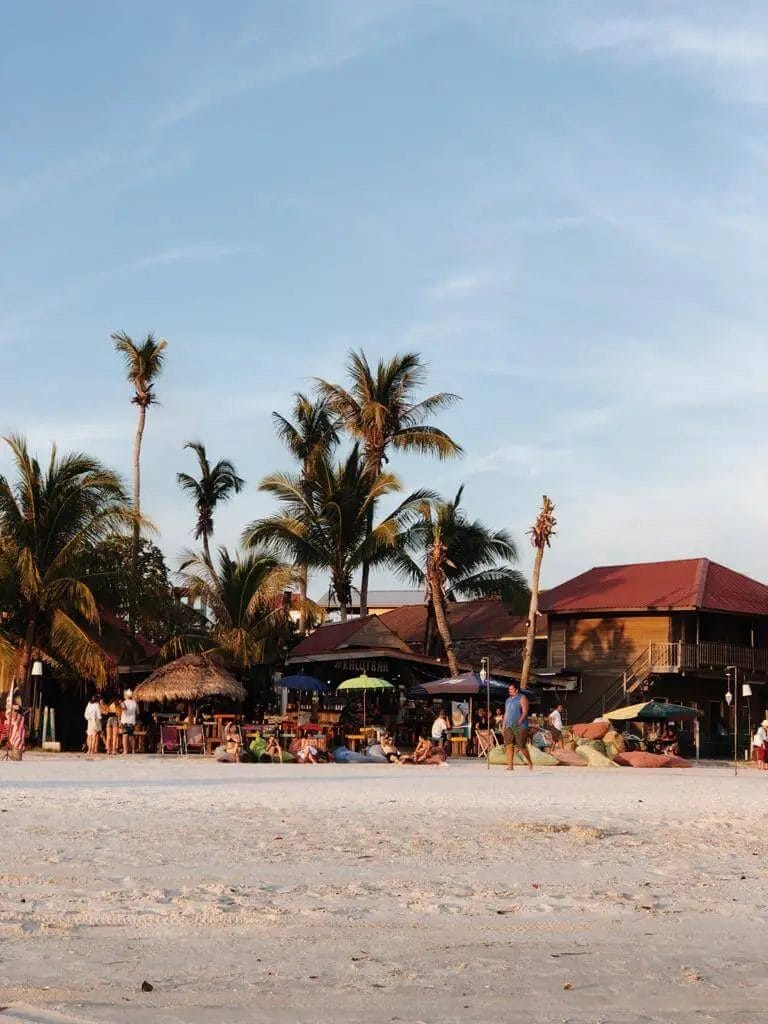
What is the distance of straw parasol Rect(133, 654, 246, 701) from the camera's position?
2977 cm

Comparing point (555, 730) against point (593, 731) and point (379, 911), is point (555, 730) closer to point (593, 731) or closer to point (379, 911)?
point (593, 731)

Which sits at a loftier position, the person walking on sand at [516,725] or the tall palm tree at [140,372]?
the tall palm tree at [140,372]

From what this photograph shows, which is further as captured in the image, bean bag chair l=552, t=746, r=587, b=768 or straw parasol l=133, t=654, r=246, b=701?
straw parasol l=133, t=654, r=246, b=701

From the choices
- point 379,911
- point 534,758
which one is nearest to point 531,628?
point 534,758

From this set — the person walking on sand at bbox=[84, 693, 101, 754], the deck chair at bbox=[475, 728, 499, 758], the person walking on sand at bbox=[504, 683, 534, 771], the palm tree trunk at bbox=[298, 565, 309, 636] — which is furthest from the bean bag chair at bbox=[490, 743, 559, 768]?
the palm tree trunk at bbox=[298, 565, 309, 636]

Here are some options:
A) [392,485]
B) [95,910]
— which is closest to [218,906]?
[95,910]

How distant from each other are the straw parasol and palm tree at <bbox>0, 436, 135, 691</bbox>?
114 centimetres

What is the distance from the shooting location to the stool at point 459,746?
99.1 feet

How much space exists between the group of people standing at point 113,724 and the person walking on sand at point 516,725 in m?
8.63

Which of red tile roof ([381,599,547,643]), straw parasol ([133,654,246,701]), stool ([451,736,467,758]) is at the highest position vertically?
red tile roof ([381,599,547,643])

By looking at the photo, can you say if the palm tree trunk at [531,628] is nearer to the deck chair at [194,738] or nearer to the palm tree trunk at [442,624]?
the palm tree trunk at [442,624]

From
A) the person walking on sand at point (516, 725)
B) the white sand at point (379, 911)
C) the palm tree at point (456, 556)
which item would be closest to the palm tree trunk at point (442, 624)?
the palm tree at point (456, 556)

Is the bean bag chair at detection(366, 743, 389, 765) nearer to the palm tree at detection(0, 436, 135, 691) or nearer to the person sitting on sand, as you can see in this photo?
the person sitting on sand

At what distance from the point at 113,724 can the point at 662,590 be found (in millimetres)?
→ 18324
